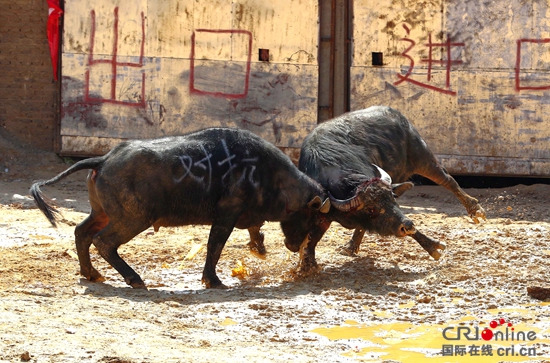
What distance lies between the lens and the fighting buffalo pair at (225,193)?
7.01m

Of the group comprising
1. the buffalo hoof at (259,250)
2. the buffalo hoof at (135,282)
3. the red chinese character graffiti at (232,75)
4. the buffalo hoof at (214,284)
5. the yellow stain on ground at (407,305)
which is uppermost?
the red chinese character graffiti at (232,75)

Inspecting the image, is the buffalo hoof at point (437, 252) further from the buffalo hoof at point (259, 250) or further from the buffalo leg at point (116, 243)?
the buffalo leg at point (116, 243)

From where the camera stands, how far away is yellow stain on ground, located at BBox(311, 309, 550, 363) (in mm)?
5211

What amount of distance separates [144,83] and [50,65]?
1617mm

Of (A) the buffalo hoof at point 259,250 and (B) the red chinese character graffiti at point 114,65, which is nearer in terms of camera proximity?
(A) the buffalo hoof at point 259,250

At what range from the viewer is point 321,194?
779 centimetres

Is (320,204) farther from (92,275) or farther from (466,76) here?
(466,76)

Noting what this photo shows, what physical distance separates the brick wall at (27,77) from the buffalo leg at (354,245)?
5987mm

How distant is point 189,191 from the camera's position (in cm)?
719

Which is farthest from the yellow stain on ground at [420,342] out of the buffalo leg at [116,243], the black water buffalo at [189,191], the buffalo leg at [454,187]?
the buffalo leg at [454,187]

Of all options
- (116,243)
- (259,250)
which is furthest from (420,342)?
(259,250)

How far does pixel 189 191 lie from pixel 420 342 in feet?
8.42

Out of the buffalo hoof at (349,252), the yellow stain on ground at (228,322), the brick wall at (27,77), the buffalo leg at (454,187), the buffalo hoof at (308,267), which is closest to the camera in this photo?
the yellow stain on ground at (228,322)

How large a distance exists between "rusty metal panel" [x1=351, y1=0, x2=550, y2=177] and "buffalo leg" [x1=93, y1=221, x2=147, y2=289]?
5962mm
